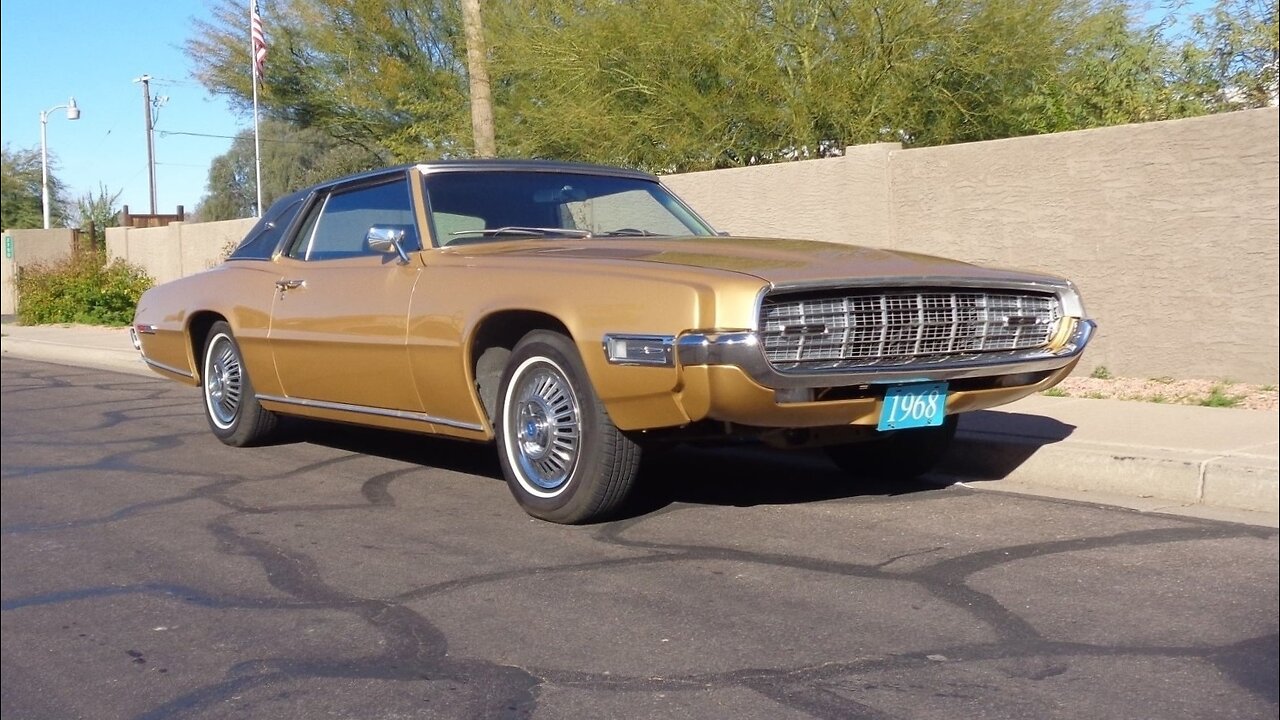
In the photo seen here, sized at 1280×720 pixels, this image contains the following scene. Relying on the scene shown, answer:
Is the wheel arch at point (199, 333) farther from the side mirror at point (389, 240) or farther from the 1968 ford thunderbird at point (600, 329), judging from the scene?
the side mirror at point (389, 240)

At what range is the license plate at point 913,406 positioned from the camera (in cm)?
509

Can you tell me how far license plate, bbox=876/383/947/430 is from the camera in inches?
201

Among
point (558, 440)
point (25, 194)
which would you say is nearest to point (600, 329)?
point (558, 440)

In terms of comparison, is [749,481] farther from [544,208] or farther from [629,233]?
[544,208]

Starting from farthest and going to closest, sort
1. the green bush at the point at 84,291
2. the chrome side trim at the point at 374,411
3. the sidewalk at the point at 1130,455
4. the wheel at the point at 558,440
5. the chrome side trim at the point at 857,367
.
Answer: the green bush at the point at 84,291 < the chrome side trim at the point at 374,411 < the sidewalk at the point at 1130,455 < the wheel at the point at 558,440 < the chrome side trim at the point at 857,367

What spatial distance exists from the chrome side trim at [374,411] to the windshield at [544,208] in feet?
2.65

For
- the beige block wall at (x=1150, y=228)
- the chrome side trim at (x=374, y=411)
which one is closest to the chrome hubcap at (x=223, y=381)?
the chrome side trim at (x=374, y=411)

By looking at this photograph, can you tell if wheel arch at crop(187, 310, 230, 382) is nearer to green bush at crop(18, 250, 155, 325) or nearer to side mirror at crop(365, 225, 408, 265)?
Answer: side mirror at crop(365, 225, 408, 265)

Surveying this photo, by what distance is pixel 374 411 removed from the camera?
255 inches

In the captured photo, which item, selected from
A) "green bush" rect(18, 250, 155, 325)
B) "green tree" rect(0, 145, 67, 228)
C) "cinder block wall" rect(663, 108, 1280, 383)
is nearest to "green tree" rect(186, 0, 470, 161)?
"green bush" rect(18, 250, 155, 325)

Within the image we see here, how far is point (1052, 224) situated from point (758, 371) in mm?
5089

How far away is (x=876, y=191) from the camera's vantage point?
10.3 meters

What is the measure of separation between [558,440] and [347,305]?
1576mm

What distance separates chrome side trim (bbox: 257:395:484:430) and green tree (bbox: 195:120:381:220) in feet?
70.0
